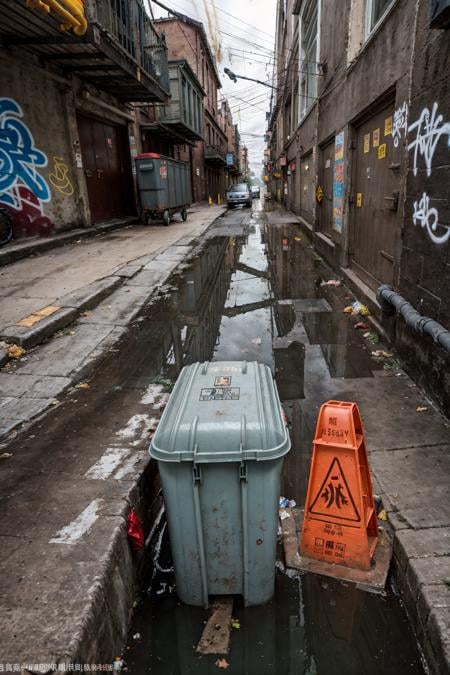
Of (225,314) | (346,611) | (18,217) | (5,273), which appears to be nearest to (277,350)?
(225,314)

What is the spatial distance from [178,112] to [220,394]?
2223 cm

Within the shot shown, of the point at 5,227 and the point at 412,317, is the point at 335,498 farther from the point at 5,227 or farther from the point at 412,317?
the point at 5,227

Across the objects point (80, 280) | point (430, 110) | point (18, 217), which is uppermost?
point (430, 110)

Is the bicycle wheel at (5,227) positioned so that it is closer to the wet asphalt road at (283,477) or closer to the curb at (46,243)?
the curb at (46,243)

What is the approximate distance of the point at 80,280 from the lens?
7.60 meters

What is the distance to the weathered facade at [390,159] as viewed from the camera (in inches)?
146

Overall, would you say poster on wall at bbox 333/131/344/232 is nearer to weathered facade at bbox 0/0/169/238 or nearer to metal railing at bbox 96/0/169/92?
weathered facade at bbox 0/0/169/238

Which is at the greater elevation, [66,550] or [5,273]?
[5,273]

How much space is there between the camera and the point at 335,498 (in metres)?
2.44

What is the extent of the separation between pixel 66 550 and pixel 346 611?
1.55 m

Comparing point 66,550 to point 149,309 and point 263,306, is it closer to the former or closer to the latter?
point 149,309

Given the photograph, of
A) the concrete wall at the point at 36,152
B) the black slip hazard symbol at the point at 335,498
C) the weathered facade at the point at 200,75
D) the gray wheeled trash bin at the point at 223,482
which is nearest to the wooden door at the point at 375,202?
the black slip hazard symbol at the point at 335,498

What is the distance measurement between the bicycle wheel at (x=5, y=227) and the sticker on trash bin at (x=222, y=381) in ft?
28.3

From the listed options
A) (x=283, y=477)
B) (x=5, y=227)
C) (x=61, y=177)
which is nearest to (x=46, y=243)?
(x=5, y=227)
